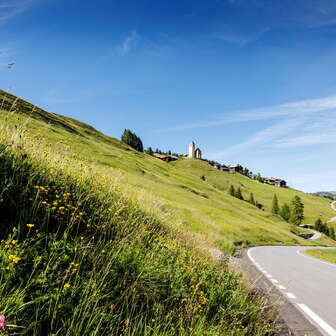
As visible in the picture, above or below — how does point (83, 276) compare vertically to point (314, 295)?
above

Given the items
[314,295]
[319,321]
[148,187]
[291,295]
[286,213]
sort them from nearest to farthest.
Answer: [319,321], [291,295], [314,295], [148,187], [286,213]

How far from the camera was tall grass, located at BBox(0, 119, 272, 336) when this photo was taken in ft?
9.16

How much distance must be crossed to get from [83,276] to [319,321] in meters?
5.50

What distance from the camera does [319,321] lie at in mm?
6004

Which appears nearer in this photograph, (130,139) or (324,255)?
(324,255)

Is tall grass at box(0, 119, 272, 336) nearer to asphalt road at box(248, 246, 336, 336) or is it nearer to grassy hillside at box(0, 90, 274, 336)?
grassy hillside at box(0, 90, 274, 336)

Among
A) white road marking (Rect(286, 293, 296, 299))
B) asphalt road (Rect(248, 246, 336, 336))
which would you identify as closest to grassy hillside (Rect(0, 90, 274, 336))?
asphalt road (Rect(248, 246, 336, 336))

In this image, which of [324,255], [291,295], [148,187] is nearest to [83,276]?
[291,295]

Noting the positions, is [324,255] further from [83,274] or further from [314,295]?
[83,274]

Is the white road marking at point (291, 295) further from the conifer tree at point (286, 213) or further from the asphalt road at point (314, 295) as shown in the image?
the conifer tree at point (286, 213)

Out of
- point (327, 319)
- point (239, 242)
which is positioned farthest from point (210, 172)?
point (327, 319)

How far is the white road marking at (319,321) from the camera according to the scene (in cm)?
541

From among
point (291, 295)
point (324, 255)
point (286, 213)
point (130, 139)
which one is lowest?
point (291, 295)

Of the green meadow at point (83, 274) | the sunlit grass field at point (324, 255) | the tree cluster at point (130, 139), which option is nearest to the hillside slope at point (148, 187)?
the green meadow at point (83, 274)
